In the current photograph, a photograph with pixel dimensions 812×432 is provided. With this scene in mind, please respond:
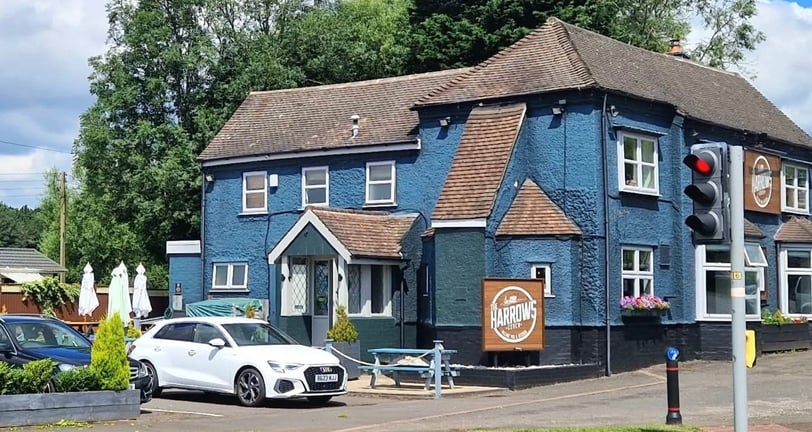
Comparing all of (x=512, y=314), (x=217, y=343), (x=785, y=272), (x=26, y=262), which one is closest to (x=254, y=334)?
(x=217, y=343)

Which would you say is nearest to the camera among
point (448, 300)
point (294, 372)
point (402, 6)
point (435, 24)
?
point (294, 372)

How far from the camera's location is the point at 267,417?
17.7m

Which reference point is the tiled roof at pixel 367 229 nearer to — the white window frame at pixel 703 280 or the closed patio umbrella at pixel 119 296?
the closed patio umbrella at pixel 119 296

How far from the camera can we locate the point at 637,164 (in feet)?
89.2

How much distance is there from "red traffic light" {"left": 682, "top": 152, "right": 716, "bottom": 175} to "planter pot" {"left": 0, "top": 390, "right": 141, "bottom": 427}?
950 cm

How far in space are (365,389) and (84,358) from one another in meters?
6.54

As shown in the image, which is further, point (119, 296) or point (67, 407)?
point (119, 296)

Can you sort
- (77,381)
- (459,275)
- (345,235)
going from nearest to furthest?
(77,381) → (459,275) → (345,235)

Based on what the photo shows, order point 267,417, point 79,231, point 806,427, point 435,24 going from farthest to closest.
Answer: point 79,231 → point 435,24 → point 267,417 → point 806,427

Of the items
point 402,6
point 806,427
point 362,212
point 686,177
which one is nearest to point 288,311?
point 362,212

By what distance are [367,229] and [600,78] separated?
22.1ft

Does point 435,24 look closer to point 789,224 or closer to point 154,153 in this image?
point 154,153

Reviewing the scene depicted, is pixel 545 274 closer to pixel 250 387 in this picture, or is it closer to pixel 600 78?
pixel 600 78

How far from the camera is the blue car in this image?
719 inches
